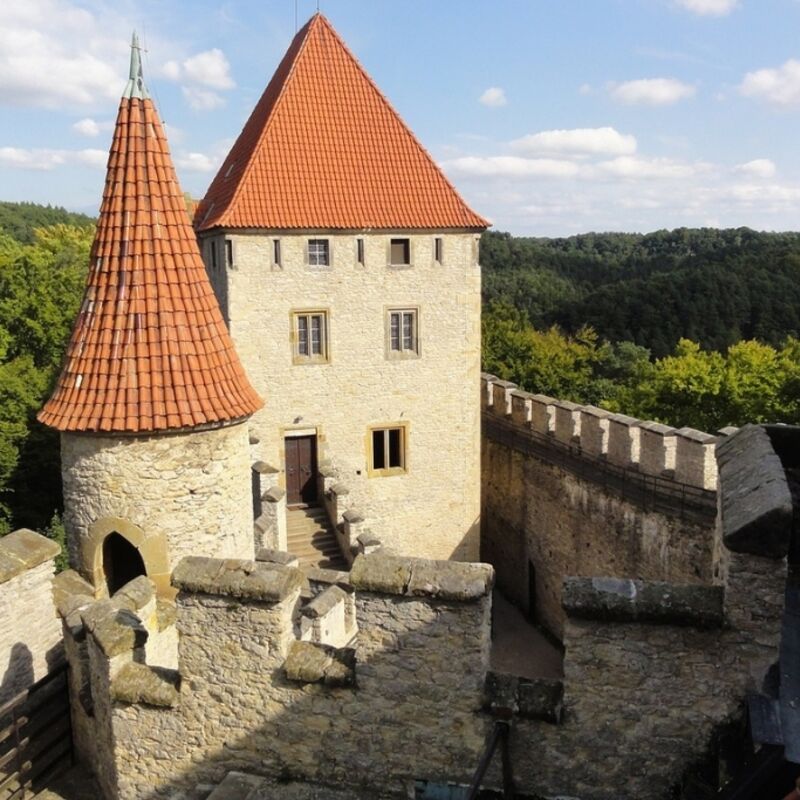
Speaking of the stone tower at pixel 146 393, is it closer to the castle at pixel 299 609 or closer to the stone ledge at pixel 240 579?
the castle at pixel 299 609

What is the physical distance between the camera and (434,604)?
4789mm

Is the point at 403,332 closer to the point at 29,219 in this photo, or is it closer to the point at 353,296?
the point at 353,296

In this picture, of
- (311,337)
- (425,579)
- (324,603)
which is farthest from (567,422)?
(425,579)

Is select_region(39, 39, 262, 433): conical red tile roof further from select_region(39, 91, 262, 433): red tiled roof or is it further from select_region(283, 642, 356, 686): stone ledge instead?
select_region(283, 642, 356, 686): stone ledge

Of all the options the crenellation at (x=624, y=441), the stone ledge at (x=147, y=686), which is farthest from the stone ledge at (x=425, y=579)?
the crenellation at (x=624, y=441)

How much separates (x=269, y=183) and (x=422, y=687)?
50.7 feet

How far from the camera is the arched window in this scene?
8.26 m

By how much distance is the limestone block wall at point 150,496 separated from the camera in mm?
7469

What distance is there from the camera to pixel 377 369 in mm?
19281

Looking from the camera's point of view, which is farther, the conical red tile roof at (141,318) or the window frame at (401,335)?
the window frame at (401,335)

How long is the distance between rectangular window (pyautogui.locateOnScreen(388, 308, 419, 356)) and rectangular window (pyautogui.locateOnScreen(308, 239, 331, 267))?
2.19m

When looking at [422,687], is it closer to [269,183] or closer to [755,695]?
[755,695]

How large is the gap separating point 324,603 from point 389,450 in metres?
7.98

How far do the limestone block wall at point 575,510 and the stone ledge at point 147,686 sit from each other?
1021cm
